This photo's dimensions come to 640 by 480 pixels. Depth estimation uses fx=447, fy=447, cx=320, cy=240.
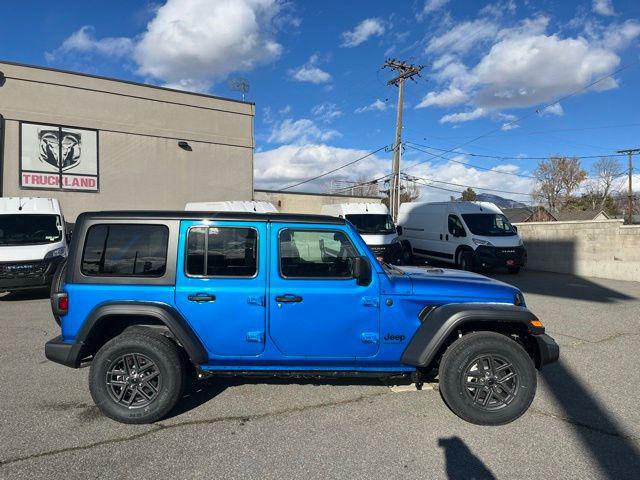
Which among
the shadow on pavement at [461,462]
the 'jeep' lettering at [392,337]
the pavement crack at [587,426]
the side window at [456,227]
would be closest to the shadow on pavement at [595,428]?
the pavement crack at [587,426]

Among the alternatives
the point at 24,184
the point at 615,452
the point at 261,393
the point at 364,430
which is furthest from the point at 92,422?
the point at 24,184

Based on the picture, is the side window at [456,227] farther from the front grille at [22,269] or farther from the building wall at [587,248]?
the front grille at [22,269]

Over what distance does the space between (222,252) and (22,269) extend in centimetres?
741

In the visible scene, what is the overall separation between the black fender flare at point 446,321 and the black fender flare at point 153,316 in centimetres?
178

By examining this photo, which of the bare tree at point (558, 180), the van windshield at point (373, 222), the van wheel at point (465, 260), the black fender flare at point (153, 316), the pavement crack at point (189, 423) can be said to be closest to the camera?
the pavement crack at point (189, 423)

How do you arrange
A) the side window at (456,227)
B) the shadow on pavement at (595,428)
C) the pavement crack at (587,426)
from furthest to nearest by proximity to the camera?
1. the side window at (456,227)
2. the pavement crack at (587,426)
3. the shadow on pavement at (595,428)

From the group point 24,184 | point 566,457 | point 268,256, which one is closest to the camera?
point 566,457

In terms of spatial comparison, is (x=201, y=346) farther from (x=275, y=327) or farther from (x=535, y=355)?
(x=535, y=355)

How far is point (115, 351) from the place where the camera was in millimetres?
3684

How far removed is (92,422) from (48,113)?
18.1 metres

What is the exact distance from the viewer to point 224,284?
3.79 meters

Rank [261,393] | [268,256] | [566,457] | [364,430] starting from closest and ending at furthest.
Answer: [566,457] < [364,430] < [268,256] < [261,393]

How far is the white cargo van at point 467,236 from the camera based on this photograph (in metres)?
13.8

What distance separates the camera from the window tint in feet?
12.6
